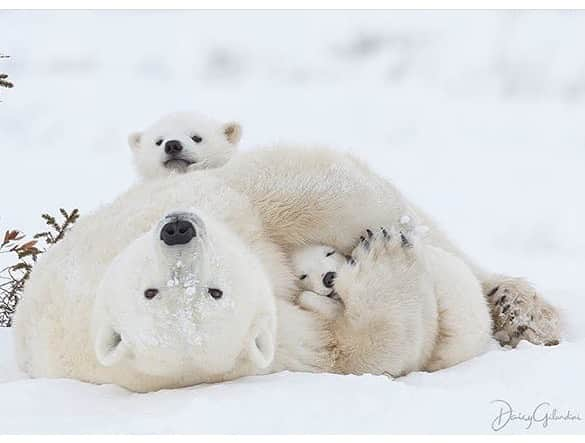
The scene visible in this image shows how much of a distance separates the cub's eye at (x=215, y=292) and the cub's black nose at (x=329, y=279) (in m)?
0.87

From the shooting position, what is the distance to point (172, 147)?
5805mm

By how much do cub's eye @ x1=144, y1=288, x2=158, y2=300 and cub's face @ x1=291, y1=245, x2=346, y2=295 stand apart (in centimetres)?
100

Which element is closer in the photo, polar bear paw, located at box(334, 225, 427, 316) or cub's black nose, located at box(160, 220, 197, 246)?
cub's black nose, located at box(160, 220, 197, 246)

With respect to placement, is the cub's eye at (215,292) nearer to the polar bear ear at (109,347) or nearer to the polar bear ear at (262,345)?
the polar bear ear at (262,345)

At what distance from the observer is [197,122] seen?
616 cm

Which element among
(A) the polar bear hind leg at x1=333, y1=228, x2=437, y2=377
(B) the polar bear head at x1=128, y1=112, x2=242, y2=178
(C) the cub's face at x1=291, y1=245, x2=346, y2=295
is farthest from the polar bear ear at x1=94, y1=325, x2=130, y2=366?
(B) the polar bear head at x1=128, y1=112, x2=242, y2=178

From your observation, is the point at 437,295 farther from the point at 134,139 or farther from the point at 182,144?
the point at 134,139

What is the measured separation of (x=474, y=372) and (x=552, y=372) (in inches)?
12.9

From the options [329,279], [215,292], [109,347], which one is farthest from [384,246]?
[109,347]

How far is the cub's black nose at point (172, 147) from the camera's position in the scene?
19.0 feet

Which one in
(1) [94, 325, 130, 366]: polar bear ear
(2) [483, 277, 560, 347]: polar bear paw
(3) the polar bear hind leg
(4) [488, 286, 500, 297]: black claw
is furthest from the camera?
(4) [488, 286, 500, 297]: black claw

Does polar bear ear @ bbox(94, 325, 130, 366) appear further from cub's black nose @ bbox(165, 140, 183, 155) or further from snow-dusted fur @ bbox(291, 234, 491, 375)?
cub's black nose @ bbox(165, 140, 183, 155)

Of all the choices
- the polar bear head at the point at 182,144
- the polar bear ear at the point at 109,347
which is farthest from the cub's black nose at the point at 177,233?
the polar bear head at the point at 182,144

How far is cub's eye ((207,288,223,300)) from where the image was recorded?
3336 mm
